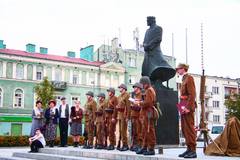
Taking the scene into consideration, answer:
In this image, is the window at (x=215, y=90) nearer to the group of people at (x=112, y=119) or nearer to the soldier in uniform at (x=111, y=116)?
the group of people at (x=112, y=119)

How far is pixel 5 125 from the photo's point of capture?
39562 millimetres

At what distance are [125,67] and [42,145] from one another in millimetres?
35920

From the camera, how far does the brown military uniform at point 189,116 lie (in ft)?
28.8

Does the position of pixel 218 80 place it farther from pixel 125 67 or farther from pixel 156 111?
pixel 156 111

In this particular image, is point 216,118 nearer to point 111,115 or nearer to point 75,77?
point 75,77

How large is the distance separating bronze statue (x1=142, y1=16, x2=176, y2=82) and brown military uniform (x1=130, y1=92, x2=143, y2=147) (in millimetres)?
2027

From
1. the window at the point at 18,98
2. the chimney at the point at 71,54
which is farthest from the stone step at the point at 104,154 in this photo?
the chimney at the point at 71,54

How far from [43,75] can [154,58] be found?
31082 millimetres

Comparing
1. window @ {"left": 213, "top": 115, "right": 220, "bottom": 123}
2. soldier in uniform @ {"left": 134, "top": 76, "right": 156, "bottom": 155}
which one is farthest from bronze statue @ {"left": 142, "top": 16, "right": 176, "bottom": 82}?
window @ {"left": 213, "top": 115, "right": 220, "bottom": 123}

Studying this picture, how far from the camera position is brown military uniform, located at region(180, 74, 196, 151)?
8.78m

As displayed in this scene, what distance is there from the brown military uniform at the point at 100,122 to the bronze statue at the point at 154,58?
179cm

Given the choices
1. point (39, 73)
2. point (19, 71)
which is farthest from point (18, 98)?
point (39, 73)

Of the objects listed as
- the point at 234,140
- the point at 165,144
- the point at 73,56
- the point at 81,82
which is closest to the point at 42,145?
the point at 165,144

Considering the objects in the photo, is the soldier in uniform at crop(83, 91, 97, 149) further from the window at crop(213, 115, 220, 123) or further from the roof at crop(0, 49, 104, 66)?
the window at crop(213, 115, 220, 123)
